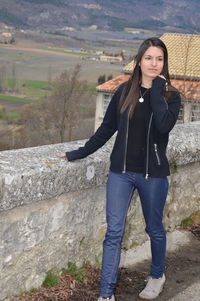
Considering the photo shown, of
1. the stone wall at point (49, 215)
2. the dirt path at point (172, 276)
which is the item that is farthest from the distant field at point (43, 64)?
the stone wall at point (49, 215)

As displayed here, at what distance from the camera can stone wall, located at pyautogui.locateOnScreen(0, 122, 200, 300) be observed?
2.94 m

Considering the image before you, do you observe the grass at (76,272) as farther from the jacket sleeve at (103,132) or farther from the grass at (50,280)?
the jacket sleeve at (103,132)

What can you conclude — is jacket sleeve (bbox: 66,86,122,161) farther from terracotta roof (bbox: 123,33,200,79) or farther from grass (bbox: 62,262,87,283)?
terracotta roof (bbox: 123,33,200,79)

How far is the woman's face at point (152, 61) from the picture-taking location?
10.2 feet

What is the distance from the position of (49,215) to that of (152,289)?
86 cm

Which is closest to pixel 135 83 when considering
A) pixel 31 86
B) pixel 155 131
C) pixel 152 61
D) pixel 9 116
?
pixel 152 61

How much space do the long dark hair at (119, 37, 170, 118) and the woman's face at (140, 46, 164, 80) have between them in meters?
0.02

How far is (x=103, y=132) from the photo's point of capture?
10.7 feet

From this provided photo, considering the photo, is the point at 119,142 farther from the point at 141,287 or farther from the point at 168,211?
the point at 168,211

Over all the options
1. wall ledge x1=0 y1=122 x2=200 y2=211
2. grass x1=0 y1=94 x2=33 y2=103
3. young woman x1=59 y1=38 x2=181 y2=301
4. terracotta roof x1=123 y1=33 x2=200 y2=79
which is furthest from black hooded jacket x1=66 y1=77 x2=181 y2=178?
grass x1=0 y1=94 x2=33 y2=103

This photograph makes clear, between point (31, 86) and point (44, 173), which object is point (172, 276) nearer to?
point (44, 173)

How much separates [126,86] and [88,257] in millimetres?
1241

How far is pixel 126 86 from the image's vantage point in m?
3.18

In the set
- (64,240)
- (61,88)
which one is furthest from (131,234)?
(61,88)
